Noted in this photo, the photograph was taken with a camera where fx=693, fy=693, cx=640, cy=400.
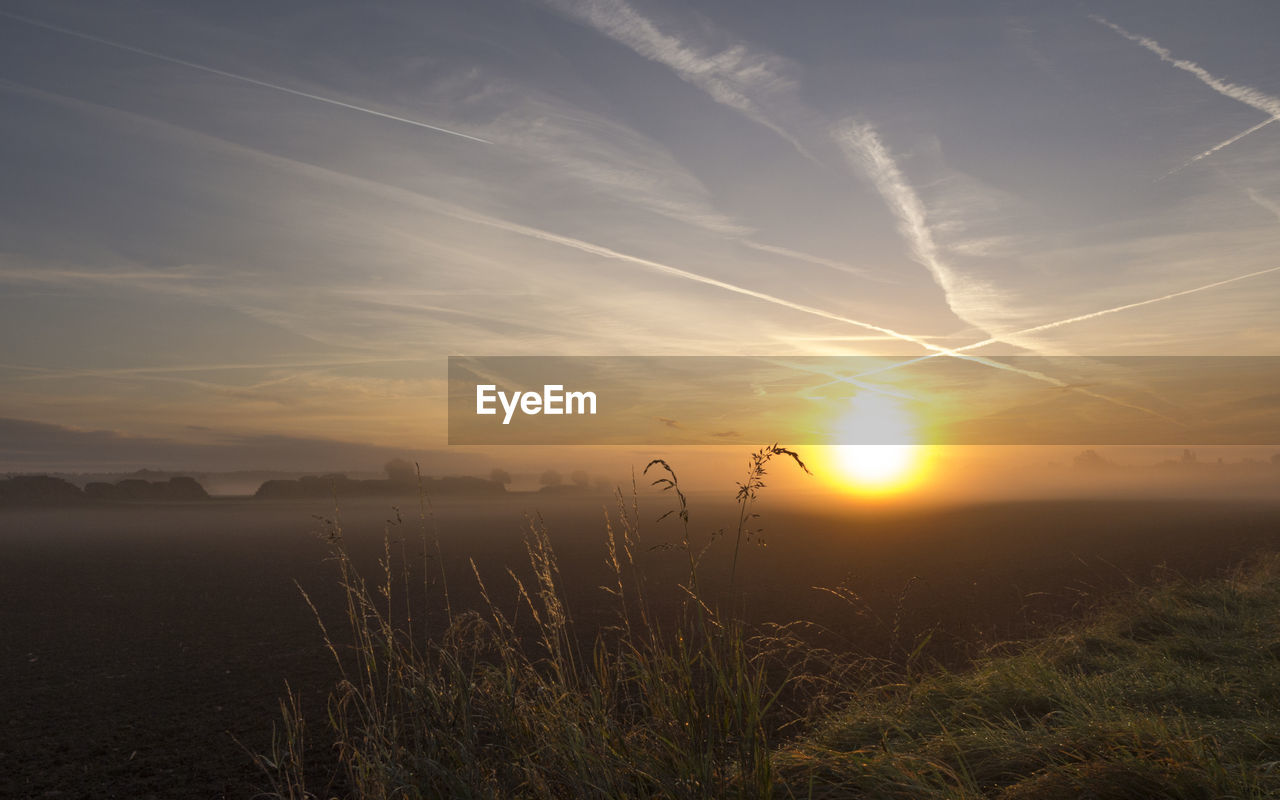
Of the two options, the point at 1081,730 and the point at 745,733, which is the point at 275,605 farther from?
the point at 1081,730

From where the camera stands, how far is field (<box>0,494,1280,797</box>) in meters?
6.11

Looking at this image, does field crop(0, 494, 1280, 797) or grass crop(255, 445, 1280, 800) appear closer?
grass crop(255, 445, 1280, 800)

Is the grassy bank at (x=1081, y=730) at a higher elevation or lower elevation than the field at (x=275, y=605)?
higher

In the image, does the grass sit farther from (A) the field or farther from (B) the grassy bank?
(A) the field

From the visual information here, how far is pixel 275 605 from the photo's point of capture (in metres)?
13.7

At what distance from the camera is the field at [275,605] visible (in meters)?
6.11

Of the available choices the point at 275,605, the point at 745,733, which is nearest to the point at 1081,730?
the point at 745,733

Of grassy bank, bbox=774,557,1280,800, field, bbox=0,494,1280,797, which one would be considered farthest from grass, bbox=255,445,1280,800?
field, bbox=0,494,1280,797

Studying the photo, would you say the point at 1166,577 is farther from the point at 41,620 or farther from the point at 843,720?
the point at 41,620

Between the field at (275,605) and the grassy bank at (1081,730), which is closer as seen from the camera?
the grassy bank at (1081,730)

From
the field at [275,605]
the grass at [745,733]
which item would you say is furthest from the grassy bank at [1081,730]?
the field at [275,605]

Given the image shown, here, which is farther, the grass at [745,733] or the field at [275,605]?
the field at [275,605]

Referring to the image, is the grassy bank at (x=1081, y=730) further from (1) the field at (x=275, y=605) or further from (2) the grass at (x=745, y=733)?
(1) the field at (x=275, y=605)

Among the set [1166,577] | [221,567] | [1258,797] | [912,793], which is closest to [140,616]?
[221,567]
